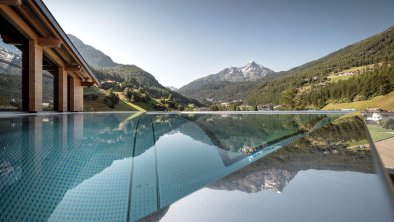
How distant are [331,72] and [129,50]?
133575 millimetres

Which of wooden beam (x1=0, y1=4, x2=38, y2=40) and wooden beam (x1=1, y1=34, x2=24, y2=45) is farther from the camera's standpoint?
wooden beam (x1=1, y1=34, x2=24, y2=45)

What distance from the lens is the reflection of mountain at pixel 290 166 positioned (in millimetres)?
1218

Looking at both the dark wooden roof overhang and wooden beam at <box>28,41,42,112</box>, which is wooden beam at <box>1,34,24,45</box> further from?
wooden beam at <box>28,41,42,112</box>

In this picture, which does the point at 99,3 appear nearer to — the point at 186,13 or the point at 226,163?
the point at 186,13

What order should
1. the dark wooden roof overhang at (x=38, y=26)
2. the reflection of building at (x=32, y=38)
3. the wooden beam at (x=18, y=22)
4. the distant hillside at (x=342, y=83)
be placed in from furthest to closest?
the distant hillside at (x=342, y=83) → the reflection of building at (x=32, y=38) → the dark wooden roof overhang at (x=38, y=26) → the wooden beam at (x=18, y=22)

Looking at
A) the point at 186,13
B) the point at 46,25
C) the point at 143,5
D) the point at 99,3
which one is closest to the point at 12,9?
the point at 46,25

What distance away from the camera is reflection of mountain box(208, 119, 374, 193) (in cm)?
122

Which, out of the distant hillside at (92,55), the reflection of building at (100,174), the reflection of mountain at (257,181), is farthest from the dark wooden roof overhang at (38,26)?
the distant hillside at (92,55)

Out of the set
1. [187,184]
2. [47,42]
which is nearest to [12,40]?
[47,42]

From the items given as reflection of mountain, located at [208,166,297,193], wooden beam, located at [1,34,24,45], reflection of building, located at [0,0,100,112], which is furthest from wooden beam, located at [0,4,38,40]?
reflection of mountain, located at [208,166,297,193]

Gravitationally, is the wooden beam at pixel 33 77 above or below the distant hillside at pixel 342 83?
below

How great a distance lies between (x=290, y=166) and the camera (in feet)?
5.03

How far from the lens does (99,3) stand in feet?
56.8

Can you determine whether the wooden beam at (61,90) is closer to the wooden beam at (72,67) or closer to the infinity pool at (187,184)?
the wooden beam at (72,67)
